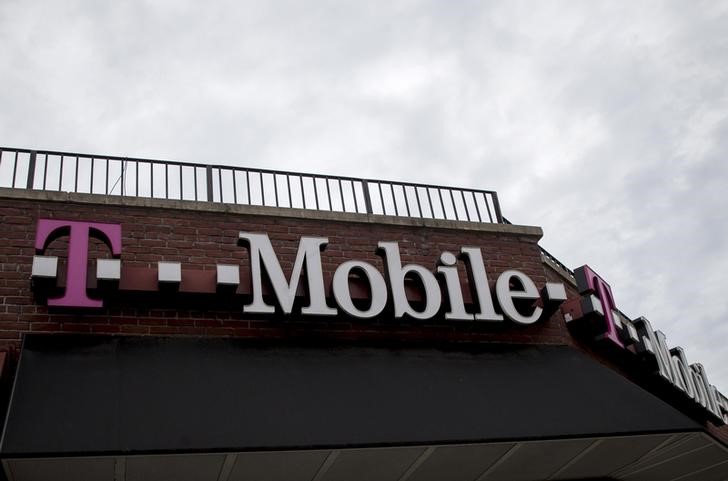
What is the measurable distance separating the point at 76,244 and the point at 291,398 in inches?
99.4

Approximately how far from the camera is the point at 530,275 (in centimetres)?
984

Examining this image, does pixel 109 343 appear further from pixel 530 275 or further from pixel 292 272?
pixel 530 275

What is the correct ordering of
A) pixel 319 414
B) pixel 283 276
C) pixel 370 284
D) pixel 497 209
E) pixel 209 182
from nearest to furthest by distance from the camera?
pixel 319 414 < pixel 283 276 < pixel 370 284 < pixel 209 182 < pixel 497 209

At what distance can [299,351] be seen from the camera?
775cm

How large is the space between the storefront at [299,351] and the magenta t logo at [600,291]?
1.5 inches

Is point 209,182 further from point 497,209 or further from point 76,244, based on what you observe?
point 497,209

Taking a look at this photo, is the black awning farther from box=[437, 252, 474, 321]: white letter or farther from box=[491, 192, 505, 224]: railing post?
box=[491, 192, 505, 224]: railing post

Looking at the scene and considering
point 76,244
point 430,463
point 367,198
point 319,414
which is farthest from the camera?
point 367,198

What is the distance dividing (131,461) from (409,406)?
97.9 inches

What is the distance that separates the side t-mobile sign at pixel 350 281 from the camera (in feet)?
23.9

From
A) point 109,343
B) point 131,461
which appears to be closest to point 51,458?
point 131,461

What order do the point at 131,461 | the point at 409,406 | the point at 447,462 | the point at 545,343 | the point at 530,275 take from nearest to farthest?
the point at 131,461
the point at 409,406
the point at 447,462
the point at 545,343
the point at 530,275

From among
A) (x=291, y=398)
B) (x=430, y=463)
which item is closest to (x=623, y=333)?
(x=430, y=463)

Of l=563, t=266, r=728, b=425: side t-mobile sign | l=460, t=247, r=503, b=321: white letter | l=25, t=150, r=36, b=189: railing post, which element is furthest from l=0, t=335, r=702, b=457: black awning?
l=25, t=150, r=36, b=189: railing post
